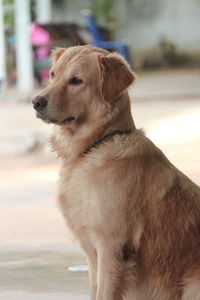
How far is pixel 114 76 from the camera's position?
3494mm

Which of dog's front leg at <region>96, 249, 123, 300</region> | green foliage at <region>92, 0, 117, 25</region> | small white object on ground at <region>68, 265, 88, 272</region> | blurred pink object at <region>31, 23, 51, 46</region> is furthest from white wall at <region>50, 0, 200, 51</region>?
dog's front leg at <region>96, 249, 123, 300</region>

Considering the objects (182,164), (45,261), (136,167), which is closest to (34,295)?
Answer: (45,261)

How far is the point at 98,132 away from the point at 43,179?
15.8 feet

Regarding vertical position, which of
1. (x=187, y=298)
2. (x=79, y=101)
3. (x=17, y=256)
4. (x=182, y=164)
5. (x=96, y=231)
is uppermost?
(x=79, y=101)

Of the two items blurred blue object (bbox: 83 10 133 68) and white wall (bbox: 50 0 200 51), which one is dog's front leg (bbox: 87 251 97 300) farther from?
white wall (bbox: 50 0 200 51)

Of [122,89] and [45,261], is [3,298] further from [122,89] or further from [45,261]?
[122,89]

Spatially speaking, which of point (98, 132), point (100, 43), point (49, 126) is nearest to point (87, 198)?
point (98, 132)

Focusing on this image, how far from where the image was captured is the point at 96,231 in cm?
336

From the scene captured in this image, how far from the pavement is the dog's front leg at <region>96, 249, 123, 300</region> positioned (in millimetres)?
666

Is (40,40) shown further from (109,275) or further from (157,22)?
(109,275)

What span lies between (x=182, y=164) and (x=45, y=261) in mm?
3689

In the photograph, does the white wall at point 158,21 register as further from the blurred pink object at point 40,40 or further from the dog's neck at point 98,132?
the dog's neck at point 98,132

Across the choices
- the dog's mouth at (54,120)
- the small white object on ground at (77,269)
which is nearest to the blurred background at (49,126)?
Answer: the small white object on ground at (77,269)

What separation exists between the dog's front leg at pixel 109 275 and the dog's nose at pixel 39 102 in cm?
71
